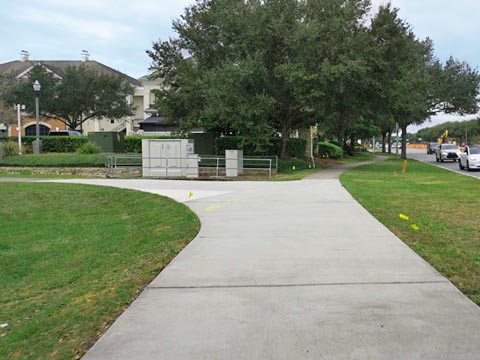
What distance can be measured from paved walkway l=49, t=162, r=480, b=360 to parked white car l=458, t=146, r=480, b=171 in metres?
20.9

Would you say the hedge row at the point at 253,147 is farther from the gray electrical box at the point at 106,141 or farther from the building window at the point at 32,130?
the building window at the point at 32,130

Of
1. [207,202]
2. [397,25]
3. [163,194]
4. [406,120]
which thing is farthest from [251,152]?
[406,120]

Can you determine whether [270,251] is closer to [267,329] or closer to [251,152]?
[267,329]

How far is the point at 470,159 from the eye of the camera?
84.5 ft

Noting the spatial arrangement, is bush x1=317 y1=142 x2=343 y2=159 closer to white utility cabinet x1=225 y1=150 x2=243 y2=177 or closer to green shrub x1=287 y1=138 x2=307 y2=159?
green shrub x1=287 y1=138 x2=307 y2=159

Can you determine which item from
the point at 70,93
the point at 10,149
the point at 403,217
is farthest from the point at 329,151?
the point at 403,217

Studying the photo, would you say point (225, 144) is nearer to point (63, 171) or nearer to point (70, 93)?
point (63, 171)

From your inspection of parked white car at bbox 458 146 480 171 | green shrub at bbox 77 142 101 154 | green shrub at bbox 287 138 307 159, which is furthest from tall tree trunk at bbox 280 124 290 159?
green shrub at bbox 77 142 101 154

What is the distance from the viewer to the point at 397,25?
79.3 feet

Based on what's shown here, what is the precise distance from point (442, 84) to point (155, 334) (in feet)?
130

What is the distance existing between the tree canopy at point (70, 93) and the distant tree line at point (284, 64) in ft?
68.0

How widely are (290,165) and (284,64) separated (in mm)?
5814

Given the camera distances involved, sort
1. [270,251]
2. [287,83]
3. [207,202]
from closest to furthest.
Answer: [270,251]
[207,202]
[287,83]

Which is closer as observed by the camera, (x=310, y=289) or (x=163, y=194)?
(x=310, y=289)
